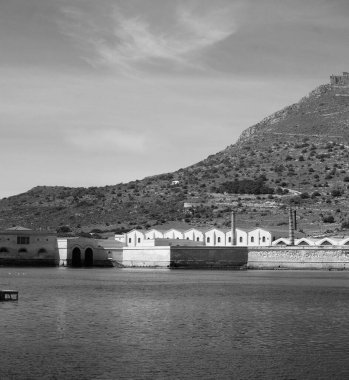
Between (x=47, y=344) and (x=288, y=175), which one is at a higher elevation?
(x=288, y=175)

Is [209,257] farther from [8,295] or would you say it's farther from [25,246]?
[8,295]

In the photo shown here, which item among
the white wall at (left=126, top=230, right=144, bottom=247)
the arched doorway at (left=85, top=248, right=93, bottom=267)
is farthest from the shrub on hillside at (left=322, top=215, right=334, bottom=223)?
the arched doorway at (left=85, top=248, right=93, bottom=267)

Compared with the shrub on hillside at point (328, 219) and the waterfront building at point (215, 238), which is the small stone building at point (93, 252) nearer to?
the waterfront building at point (215, 238)

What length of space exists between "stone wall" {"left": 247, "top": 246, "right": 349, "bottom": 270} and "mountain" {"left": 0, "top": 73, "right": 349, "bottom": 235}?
17259 mm

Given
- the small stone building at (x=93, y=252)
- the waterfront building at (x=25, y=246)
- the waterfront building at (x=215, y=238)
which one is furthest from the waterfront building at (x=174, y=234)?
the waterfront building at (x=25, y=246)

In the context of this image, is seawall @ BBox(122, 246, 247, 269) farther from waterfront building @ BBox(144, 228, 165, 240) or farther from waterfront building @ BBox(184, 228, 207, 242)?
waterfront building @ BBox(184, 228, 207, 242)

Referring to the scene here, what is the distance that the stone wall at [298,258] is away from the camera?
103 meters

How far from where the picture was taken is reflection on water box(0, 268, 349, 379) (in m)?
28.3

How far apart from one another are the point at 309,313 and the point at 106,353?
1854 cm

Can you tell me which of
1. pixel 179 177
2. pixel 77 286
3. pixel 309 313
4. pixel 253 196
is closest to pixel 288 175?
pixel 253 196

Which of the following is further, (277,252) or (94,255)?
(94,255)

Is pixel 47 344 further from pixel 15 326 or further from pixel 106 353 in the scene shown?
pixel 15 326

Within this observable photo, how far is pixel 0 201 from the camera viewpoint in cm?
18625

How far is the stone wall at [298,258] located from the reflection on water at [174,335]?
1619 inches
